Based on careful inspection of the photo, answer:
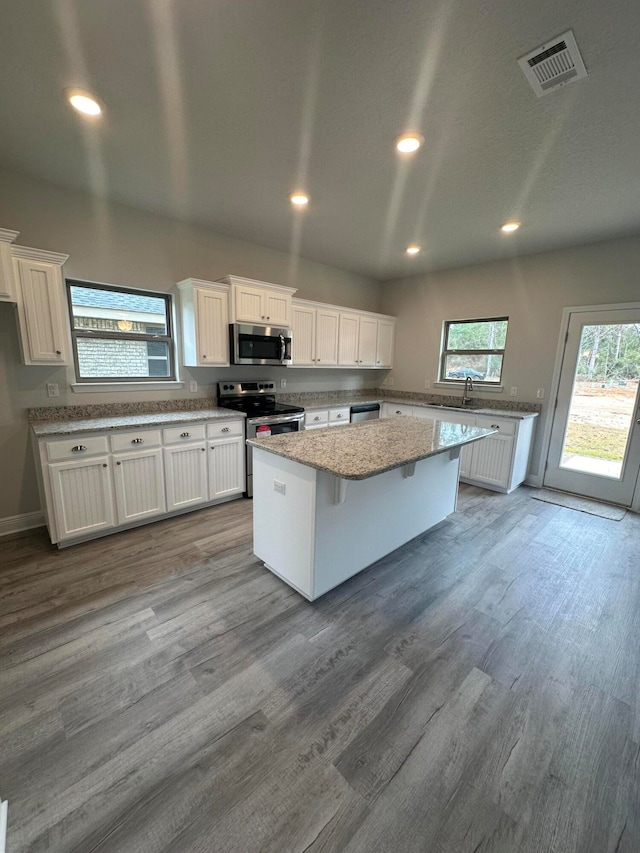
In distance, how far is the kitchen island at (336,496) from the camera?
208cm

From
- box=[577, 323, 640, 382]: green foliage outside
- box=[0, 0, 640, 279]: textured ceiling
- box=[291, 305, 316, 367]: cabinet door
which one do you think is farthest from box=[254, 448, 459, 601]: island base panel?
box=[577, 323, 640, 382]: green foliage outside

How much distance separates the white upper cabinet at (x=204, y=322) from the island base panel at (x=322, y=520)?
1674mm

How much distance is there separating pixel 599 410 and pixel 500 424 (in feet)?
3.44

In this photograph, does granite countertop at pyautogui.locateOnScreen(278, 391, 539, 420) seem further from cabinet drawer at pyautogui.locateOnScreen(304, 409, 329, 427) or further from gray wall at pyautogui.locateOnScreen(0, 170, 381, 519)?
gray wall at pyautogui.locateOnScreen(0, 170, 381, 519)

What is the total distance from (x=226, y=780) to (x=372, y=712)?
65 cm

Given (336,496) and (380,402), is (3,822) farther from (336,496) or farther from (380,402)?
(380,402)

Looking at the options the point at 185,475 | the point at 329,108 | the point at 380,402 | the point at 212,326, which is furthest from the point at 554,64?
the point at 380,402

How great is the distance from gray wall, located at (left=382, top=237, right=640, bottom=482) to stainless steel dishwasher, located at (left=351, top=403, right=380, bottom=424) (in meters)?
0.78

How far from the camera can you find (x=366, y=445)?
2342 millimetres

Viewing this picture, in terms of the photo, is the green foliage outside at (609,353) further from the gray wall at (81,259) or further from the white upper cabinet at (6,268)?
the white upper cabinet at (6,268)

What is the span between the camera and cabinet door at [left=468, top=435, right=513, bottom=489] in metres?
4.14

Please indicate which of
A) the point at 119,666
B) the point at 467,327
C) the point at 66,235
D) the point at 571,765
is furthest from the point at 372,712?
the point at 467,327

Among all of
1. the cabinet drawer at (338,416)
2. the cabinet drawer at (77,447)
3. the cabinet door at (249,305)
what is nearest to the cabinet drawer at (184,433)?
the cabinet drawer at (77,447)

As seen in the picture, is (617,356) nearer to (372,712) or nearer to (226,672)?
(372,712)
